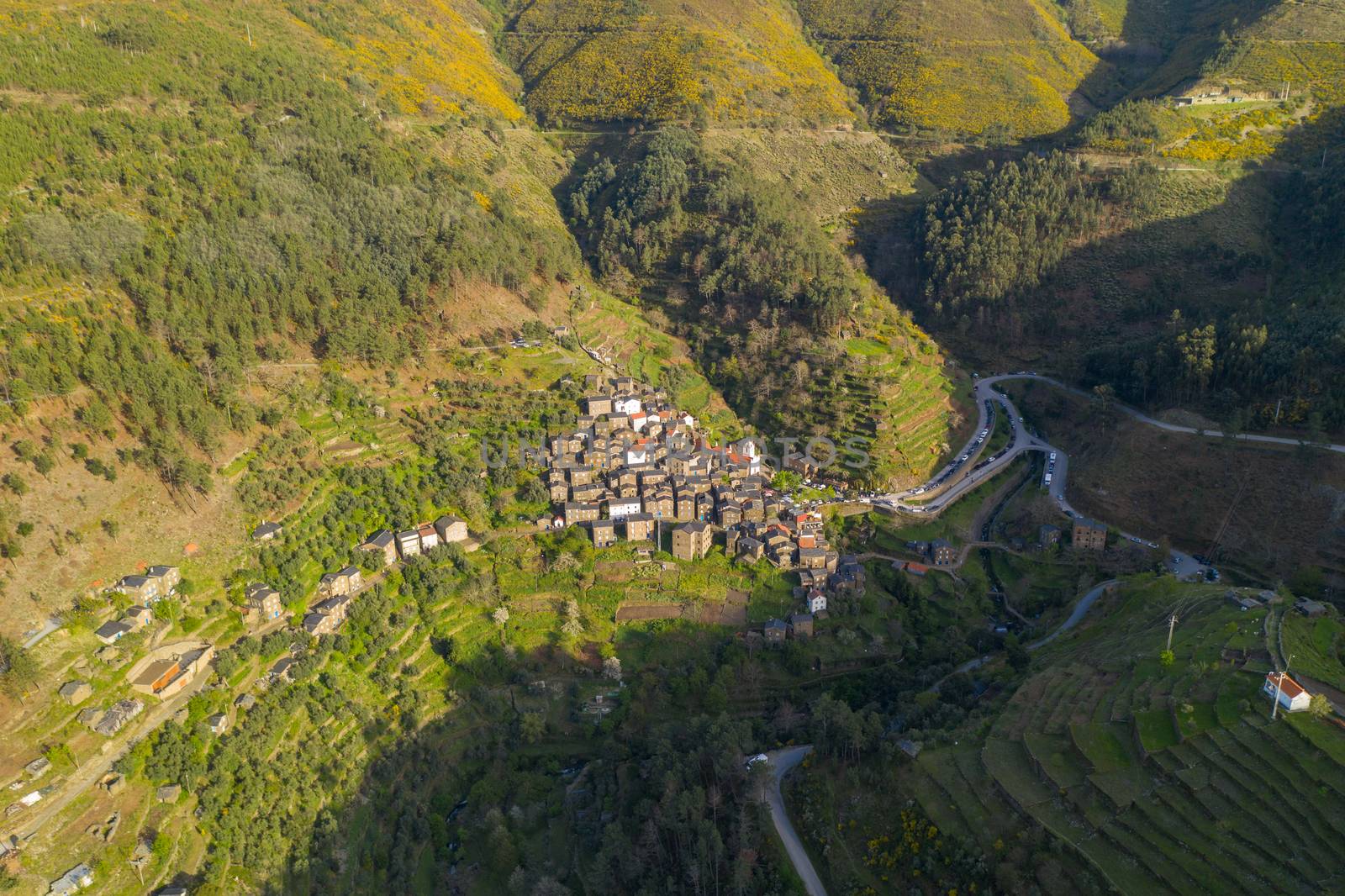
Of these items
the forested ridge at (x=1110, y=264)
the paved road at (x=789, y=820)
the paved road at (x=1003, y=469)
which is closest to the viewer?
the paved road at (x=789, y=820)

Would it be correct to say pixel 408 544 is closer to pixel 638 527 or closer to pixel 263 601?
pixel 263 601

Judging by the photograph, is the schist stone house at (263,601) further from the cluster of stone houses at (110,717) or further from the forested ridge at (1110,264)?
the forested ridge at (1110,264)

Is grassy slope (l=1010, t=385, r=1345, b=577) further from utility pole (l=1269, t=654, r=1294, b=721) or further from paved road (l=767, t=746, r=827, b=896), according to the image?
paved road (l=767, t=746, r=827, b=896)

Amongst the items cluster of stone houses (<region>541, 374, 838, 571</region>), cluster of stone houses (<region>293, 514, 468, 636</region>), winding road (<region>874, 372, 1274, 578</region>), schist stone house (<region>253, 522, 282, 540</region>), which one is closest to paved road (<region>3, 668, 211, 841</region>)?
cluster of stone houses (<region>293, 514, 468, 636</region>)

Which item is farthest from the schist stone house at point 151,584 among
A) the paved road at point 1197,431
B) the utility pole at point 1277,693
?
the paved road at point 1197,431

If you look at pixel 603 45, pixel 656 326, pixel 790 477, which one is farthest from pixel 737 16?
pixel 790 477

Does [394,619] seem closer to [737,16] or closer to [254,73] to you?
[254,73]

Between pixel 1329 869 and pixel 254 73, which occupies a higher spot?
pixel 254 73
